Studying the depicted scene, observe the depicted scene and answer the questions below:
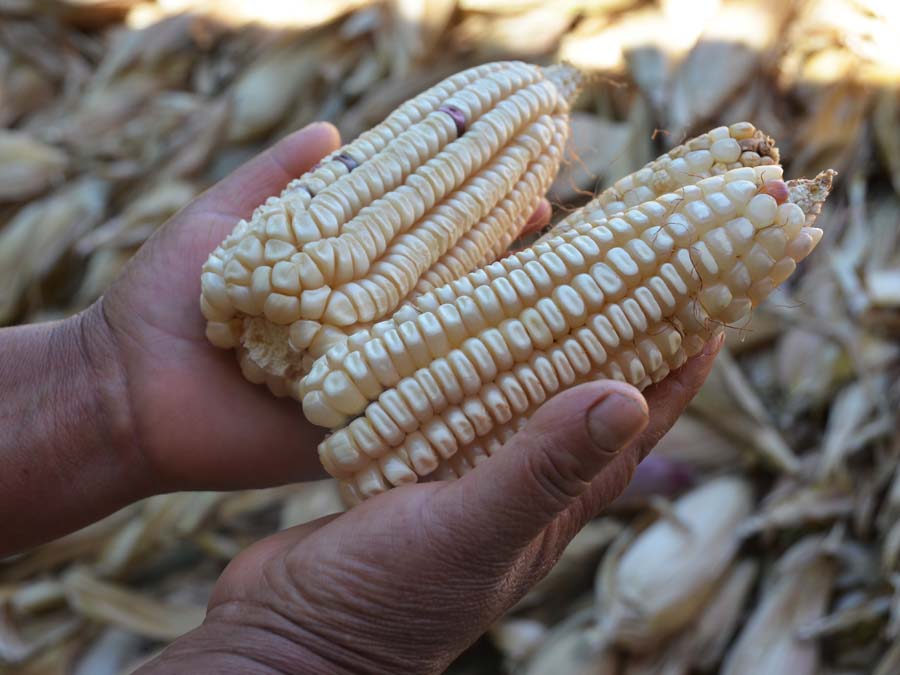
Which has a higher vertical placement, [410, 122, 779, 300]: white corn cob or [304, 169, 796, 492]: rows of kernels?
[410, 122, 779, 300]: white corn cob

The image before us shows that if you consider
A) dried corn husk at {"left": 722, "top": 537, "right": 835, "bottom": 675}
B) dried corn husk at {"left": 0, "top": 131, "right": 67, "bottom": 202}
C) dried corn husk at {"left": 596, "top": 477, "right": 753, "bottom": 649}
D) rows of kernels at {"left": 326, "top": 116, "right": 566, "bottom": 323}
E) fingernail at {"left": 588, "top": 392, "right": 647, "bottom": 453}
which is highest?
fingernail at {"left": 588, "top": 392, "right": 647, "bottom": 453}

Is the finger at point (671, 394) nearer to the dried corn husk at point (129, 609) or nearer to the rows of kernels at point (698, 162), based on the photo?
the rows of kernels at point (698, 162)

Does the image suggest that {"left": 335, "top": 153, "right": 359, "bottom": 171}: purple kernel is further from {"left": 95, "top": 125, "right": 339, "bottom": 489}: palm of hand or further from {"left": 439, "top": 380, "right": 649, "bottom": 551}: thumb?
{"left": 439, "top": 380, "right": 649, "bottom": 551}: thumb

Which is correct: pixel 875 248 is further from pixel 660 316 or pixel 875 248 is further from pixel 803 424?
pixel 660 316

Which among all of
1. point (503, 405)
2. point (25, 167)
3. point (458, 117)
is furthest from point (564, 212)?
point (25, 167)

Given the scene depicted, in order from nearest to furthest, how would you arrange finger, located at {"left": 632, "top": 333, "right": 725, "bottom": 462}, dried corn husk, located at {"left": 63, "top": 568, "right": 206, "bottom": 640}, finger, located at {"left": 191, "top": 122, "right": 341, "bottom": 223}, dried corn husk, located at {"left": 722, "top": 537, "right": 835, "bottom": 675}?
finger, located at {"left": 632, "top": 333, "right": 725, "bottom": 462} → finger, located at {"left": 191, "top": 122, "right": 341, "bottom": 223} → dried corn husk, located at {"left": 722, "top": 537, "right": 835, "bottom": 675} → dried corn husk, located at {"left": 63, "top": 568, "right": 206, "bottom": 640}

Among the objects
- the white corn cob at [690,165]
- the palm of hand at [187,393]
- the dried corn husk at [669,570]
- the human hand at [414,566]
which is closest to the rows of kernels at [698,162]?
the white corn cob at [690,165]

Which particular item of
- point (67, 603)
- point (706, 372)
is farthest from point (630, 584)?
point (67, 603)

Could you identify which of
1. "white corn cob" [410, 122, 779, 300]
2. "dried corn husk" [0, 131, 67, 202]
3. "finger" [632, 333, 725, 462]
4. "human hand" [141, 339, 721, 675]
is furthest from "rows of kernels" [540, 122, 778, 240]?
"dried corn husk" [0, 131, 67, 202]
